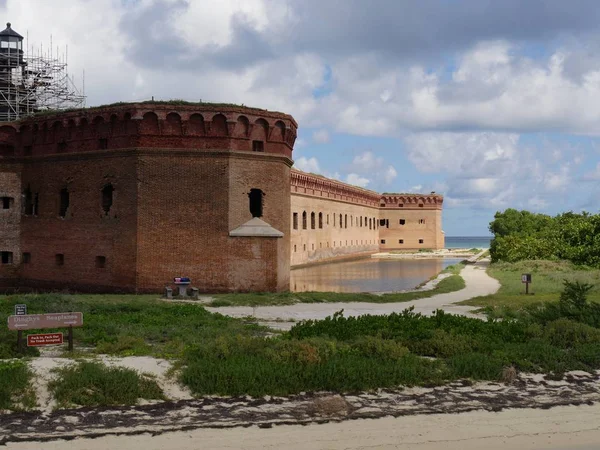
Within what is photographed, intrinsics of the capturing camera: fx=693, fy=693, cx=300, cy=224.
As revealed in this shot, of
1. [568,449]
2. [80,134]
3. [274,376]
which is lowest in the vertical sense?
[568,449]

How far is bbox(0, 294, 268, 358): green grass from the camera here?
1204 cm

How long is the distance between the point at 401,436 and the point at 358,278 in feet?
88.0

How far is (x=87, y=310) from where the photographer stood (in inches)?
682

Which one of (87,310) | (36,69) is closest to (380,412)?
(87,310)

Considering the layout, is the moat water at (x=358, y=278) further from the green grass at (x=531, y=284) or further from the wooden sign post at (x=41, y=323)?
the wooden sign post at (x=41, y=323)

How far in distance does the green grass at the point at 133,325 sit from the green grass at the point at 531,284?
7653mm

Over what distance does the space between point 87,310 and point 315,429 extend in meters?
10.1

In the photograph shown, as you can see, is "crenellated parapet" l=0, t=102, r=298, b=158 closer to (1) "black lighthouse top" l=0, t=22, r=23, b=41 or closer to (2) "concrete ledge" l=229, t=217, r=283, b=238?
(2) "concrete ledge" l=229, t=217, r=283, b=238

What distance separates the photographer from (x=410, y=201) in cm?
6856

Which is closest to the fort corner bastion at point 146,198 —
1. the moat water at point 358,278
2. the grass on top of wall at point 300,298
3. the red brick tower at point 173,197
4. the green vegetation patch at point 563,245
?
the red brick tower at point 173,197

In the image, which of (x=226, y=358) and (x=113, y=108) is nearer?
(x=226, y=358)

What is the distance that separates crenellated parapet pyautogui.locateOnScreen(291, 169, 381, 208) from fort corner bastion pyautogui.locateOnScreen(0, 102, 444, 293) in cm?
1834

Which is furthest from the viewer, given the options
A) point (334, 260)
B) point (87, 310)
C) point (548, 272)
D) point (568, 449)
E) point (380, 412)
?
point (334, 260)

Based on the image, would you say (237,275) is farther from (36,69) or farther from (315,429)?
(36,69)
